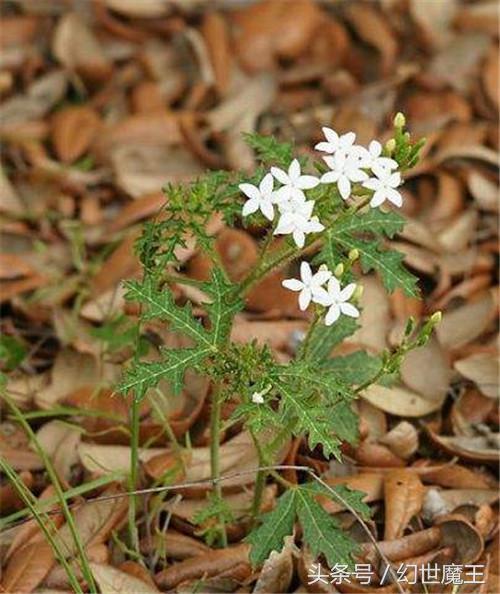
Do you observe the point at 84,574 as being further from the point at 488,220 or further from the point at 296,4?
the point at 296,4

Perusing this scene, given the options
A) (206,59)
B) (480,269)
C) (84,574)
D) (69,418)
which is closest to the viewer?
(84,574)

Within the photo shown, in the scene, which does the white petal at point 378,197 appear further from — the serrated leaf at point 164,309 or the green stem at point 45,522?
the green stem at point 45,522

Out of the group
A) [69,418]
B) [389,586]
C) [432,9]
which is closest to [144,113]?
[432,9]

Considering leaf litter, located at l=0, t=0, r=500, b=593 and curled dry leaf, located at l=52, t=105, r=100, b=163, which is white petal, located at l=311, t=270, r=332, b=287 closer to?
leaf litter, located at l=0, t=0, r=500, b=593

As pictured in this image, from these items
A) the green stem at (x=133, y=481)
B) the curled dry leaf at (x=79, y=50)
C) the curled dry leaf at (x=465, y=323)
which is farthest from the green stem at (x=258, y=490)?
the curled dry leaf at (x=79, y=50)

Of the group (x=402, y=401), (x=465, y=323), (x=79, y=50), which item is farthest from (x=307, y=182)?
(x=79, y=50)

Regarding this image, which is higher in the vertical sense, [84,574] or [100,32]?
[100,32]
